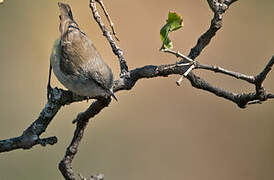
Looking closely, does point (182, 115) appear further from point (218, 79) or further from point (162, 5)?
point (162, 5)

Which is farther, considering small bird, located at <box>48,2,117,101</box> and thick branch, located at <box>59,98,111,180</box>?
small bird, located at <box>48,2,117,101</box>

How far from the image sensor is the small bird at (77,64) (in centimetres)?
307

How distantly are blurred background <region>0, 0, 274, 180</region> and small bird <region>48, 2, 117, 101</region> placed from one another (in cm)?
334

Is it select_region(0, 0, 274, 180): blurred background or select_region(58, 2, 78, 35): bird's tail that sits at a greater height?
select_region(0, 0, 274, 180): blurred background

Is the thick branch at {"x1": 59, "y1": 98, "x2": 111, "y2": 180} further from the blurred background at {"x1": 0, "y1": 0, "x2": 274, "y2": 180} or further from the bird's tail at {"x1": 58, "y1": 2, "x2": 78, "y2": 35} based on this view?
the blurred background at {"x1": 0, "y1": 0, "x2": 274, "y2": 180}

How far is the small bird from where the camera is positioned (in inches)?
121

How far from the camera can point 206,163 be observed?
699cm

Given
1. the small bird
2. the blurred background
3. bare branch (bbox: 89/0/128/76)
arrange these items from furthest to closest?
the blurred background → the small bird → bare branch (bbox: 89/0/128/76)

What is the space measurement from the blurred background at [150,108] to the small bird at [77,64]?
3.34 m

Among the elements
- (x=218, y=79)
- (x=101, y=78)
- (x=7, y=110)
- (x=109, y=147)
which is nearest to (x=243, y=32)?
(x=218, y=79)

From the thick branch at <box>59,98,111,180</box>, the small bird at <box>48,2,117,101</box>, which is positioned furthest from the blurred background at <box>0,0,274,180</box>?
the thick branch at <box>59,98,111,180</box>

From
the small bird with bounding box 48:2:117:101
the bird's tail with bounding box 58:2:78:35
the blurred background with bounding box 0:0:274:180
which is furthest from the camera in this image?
the blurred background with bounding box 0:0:274:180

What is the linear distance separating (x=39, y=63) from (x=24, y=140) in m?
5.75

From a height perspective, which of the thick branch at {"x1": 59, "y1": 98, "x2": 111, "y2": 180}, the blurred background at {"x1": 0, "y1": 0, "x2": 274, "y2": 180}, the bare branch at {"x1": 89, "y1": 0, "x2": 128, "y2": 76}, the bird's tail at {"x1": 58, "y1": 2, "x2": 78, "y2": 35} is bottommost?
the thick branch at {"x1": 59, "y1": 98, "x2": 111, "y2": 180}
